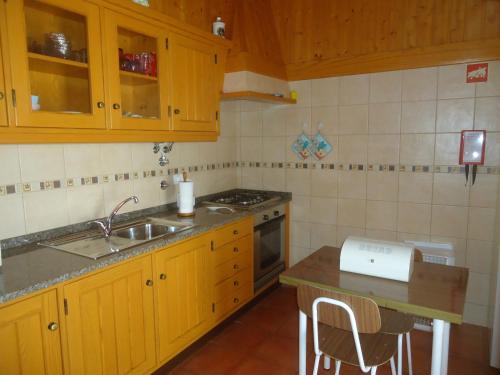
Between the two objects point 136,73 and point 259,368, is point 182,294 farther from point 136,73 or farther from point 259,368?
point 136,73

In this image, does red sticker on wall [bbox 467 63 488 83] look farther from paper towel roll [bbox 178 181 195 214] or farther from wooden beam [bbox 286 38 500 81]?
paper towel roll [bbox 178 181 195 214]

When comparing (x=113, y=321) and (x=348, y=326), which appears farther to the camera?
(x=113, y=321)

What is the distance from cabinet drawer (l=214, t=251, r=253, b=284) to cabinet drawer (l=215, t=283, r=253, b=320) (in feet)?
0.52

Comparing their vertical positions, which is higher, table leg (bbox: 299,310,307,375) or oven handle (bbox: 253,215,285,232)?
oven handle (bbox: 253,215,285,232)

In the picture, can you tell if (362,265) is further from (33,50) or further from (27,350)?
(33,50)

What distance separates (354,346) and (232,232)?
1.19m

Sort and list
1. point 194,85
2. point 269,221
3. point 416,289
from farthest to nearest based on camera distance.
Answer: point 269,221, point 194,85, point 416,289

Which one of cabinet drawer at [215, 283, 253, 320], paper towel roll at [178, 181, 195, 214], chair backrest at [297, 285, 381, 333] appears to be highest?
paper towel roll at [178, 181, 195, 214]

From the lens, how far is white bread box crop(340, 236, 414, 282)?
1623 millimetres

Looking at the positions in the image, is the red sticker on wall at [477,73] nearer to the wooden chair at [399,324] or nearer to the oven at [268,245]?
the wooden chair at [399,324]

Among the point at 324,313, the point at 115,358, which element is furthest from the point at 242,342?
the point at 324,313

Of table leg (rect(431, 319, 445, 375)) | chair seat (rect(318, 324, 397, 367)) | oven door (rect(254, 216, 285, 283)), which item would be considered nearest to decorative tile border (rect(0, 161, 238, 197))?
oven door (rect(254, 216, 285, 283))

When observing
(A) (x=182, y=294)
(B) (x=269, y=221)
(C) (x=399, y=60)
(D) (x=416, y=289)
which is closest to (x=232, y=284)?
(A) (x=182, y=294)

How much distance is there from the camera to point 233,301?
271cm
